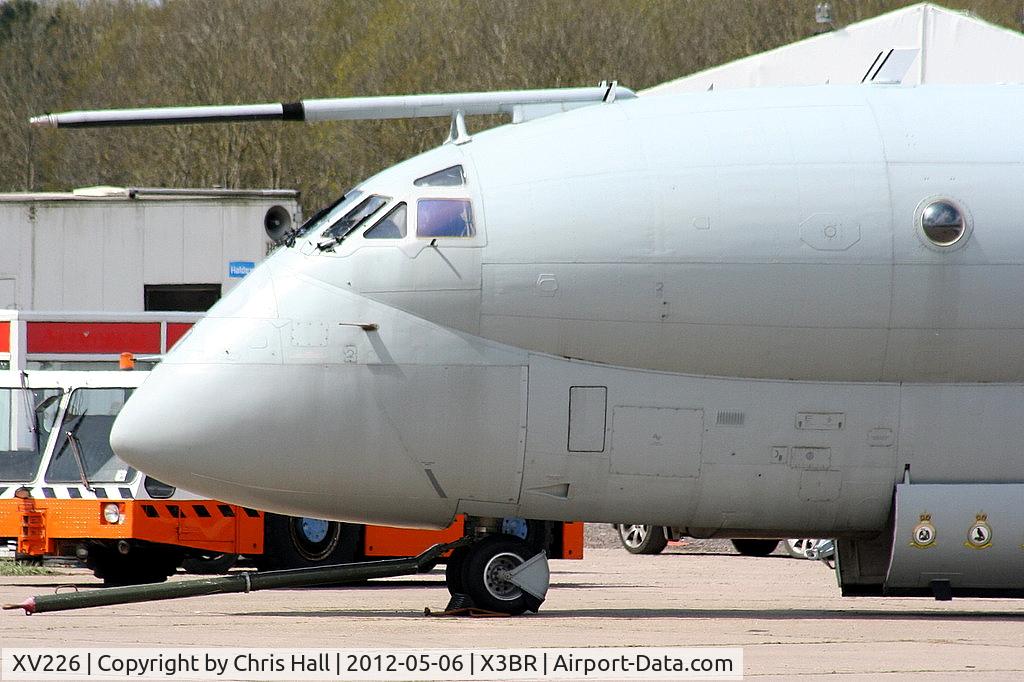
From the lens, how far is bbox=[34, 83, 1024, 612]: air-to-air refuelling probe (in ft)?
40.6

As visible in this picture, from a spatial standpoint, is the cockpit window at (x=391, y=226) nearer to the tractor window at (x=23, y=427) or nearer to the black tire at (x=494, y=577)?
the black tire at (x=494, y=577)

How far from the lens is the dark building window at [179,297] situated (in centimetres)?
3114

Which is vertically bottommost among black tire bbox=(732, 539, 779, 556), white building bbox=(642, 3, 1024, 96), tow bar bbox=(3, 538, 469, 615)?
black tire bbox=(732, 539, 779, 556)

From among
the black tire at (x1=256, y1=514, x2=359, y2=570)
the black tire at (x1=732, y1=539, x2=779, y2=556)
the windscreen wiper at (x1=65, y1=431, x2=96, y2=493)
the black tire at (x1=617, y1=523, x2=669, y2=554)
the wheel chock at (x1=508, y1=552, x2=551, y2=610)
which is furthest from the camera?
the black tire at (x1=617, y1=523, x2=669, y2=554)

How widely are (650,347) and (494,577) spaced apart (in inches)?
83.8

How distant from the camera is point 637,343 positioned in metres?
12.5

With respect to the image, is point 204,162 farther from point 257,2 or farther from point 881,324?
point 881,324

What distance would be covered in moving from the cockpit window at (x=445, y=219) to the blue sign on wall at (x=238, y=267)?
1715 centimetres

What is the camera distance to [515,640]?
10938 mm

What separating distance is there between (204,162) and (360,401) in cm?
4748

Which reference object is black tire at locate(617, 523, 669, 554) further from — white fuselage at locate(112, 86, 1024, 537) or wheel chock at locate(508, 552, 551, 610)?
white fuselage at locate(112, 86, 1024, 537)

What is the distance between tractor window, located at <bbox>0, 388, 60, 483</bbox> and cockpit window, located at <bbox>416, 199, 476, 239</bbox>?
704 cm

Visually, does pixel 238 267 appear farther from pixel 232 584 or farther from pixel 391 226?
pixel 232 584

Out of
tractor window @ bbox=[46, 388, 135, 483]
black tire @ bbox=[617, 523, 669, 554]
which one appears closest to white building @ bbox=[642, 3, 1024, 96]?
black tire @ bbox=[617, 523, 669, 554]
